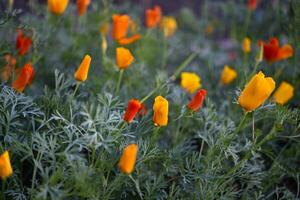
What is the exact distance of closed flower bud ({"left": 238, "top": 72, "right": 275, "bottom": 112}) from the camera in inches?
38.4

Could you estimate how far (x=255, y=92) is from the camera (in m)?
0.99

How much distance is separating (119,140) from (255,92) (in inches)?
14.2

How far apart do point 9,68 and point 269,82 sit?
78cm

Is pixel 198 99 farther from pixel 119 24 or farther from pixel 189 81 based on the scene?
pixel 119 24

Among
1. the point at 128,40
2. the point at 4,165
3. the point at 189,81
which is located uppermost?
the point at 4,165

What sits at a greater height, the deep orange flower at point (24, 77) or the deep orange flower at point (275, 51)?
the deep orange flower at point (24, 77)

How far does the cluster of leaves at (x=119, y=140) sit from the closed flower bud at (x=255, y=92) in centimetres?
8

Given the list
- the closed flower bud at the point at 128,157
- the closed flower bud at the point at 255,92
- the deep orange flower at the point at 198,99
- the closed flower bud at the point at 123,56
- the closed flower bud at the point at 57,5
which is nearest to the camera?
the closed flower bud at the point at 128,157

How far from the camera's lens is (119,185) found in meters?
1.01

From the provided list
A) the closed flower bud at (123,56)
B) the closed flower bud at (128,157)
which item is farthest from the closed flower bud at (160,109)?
the closed flower bud at (123,56)

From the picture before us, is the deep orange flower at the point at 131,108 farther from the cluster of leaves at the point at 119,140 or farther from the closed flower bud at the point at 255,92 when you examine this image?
the closed flower bud at the point at 255,92

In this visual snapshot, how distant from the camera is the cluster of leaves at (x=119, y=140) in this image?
99 centimetres

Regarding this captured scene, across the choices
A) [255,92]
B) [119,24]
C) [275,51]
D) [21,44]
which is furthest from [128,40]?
[255,92]

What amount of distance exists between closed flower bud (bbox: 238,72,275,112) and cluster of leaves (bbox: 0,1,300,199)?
8 cm
